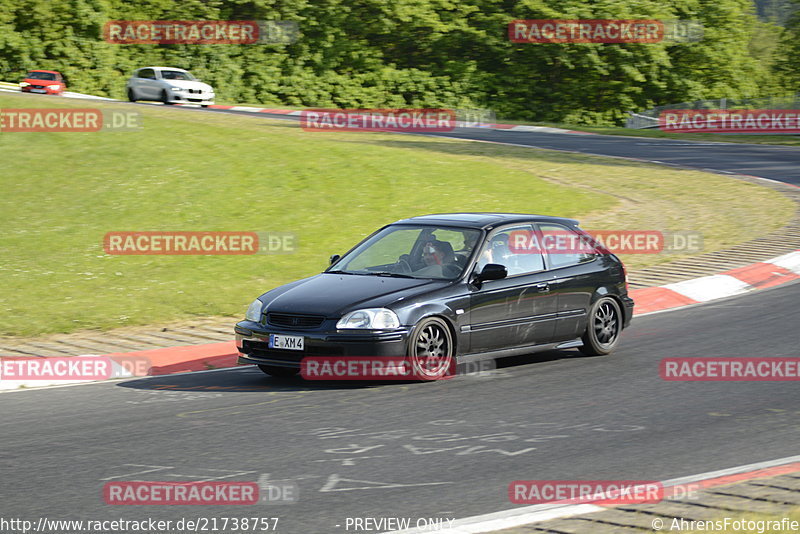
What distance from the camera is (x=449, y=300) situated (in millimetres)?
9375

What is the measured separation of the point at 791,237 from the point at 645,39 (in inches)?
1580

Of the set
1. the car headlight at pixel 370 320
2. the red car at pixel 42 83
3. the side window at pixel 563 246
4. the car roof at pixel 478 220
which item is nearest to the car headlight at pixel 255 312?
the car headlight at pixel 370 320

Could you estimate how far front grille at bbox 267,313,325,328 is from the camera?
9032 millimetres

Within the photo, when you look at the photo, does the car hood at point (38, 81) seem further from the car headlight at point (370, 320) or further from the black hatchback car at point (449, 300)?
the car headlight at point (370, 320)

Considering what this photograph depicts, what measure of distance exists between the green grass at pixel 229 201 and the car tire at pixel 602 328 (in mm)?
4305

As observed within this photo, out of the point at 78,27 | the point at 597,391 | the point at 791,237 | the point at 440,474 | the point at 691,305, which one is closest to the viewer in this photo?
the point at 440,474

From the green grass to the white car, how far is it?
15240 millimetres

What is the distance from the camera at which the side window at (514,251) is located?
33.0 ft

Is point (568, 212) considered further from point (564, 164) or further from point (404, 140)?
point (404, 140)

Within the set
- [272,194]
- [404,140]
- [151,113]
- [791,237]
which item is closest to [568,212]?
[791,237]

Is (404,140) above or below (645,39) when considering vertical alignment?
below

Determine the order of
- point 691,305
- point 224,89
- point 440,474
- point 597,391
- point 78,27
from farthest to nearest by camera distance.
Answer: point 224,89
point 78,27
point 691,305
point 597,391
point 440,474

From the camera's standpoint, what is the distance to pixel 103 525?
5.48 metres

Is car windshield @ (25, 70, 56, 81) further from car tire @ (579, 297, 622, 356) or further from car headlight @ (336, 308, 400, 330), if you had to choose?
car headlight @ (336, 308, 400, 330)
